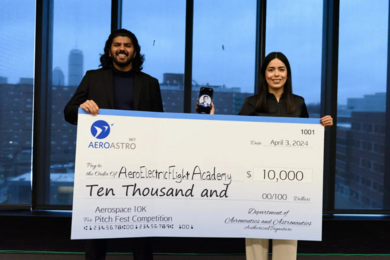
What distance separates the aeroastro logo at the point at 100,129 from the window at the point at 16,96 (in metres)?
1.40

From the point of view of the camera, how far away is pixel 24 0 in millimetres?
2510

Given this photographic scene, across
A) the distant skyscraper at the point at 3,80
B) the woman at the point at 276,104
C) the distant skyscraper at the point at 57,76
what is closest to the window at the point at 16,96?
the distant skyscraper at the point at 3,80

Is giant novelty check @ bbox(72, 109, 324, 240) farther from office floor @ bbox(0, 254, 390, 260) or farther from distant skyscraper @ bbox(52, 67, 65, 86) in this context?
distant skyscraper @ bbox(52, 67, 65, 86)

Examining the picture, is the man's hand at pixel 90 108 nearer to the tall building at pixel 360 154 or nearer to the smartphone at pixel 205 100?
the smartphone at pixel 205 100

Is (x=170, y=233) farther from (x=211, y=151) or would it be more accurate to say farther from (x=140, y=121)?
(x=140, y=121)

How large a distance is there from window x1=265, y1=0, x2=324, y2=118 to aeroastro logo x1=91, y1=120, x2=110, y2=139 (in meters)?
1.73

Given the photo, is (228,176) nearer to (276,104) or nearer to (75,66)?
(276,104)

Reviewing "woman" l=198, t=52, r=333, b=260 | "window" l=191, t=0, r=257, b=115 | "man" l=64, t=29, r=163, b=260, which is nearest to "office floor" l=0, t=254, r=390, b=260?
"man" l=64, t=29, r=163, b=260

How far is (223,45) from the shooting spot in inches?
104

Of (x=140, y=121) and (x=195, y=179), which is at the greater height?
(x=140, y=121)

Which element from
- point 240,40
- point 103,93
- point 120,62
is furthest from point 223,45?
point 103,93

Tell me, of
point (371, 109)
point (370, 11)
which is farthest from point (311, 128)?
Result: point (370, 11)

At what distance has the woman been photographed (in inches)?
59.9

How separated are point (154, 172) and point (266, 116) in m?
0.62
